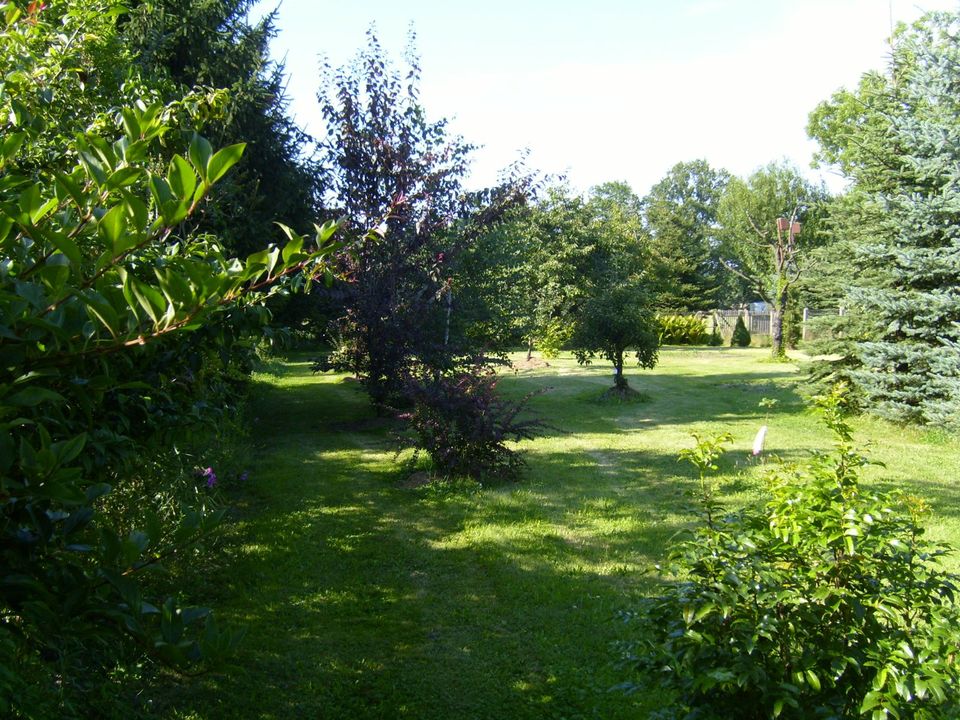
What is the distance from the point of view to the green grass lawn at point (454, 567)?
12.1 feet

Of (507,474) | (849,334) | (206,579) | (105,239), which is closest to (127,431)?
(105,239)

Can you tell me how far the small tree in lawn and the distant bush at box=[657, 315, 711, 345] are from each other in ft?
61.5

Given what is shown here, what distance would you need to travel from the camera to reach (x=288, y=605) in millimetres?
4711

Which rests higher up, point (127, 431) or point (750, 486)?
point (127, 431)

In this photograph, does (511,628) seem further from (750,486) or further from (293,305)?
(293,305)

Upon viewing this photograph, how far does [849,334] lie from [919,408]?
171 cm

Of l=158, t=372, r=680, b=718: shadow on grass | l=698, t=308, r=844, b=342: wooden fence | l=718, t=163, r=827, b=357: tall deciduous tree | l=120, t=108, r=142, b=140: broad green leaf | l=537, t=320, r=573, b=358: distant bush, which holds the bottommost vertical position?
l=158, t=372, r=680, b=718: shadow on grass

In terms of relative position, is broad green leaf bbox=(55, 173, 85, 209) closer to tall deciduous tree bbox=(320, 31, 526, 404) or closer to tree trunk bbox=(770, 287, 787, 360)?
tall deciduous tree bbox=(320, 31, 526, 404)

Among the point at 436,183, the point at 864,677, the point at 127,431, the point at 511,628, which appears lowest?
the point at 511,628

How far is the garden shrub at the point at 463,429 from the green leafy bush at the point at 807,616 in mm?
5181

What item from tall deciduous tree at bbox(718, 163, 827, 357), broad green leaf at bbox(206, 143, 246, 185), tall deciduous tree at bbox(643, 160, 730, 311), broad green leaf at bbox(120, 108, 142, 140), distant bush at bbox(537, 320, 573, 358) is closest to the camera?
broad green leaf at bbox(206, 143, 246, 185)

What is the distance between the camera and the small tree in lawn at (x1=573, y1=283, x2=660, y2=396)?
1503 centimetres

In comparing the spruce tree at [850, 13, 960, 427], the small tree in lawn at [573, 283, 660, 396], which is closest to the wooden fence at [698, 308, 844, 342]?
the small tree in lawn at [573, 283, 660, 396]

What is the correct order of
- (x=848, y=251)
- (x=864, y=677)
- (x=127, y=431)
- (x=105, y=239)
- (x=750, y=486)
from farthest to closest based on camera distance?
(x=848, y=251) < (x=750, y=486) < (x=864, y=677) < (x=127, y=431) < (x=105, y=239)
